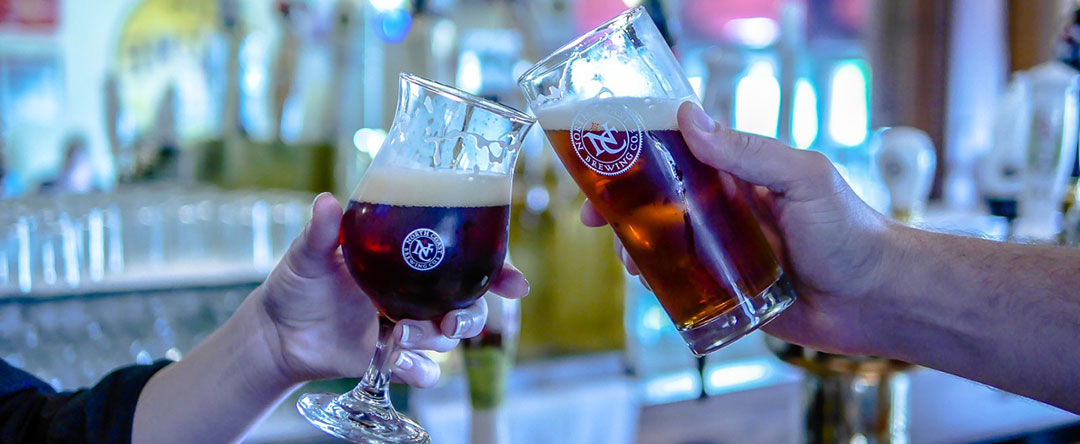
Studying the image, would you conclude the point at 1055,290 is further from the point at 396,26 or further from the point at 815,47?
the point at 815,47

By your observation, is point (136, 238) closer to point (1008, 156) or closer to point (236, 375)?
point (236, 375)

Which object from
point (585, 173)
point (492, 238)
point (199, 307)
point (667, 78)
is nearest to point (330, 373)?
point (492, 238)

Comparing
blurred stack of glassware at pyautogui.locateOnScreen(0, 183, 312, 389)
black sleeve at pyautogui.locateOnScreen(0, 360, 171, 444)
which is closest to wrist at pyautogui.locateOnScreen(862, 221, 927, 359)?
black sleeve at pyautogui.locateOnScreen(0, 360, 171, 444)

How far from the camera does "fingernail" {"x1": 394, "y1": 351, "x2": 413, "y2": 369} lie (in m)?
0.95

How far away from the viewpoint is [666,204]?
90 cm

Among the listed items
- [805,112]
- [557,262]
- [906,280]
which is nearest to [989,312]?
[906,280]

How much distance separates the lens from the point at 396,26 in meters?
2.39

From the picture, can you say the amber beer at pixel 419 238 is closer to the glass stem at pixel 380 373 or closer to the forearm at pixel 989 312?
the glass stem at pixel 380 373

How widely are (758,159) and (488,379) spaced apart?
20.5 inches

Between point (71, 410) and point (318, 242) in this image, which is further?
point (71, 410)

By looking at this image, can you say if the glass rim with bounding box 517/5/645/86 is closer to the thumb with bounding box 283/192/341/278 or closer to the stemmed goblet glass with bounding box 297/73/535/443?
the stemmed goblet glass with bounding box 297/73/535/443

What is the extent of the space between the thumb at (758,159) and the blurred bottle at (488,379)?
18.2 inches

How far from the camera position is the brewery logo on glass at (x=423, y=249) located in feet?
2.87

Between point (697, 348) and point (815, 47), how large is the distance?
5101 millimetres
